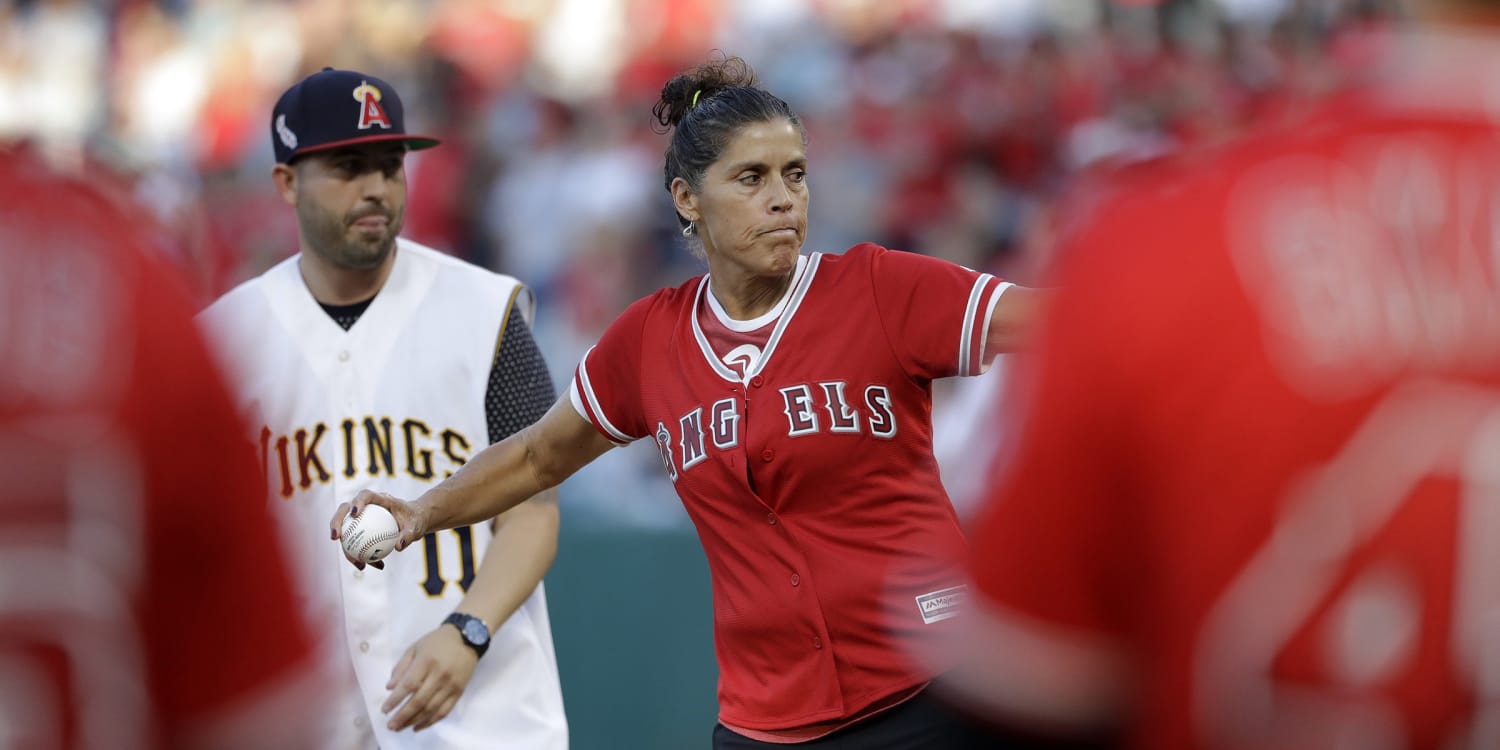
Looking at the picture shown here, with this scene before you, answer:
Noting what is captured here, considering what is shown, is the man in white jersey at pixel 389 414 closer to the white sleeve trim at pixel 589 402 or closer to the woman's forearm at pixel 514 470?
the woman's forearm at pixel 514 470

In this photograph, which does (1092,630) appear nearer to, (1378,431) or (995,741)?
(995,741)

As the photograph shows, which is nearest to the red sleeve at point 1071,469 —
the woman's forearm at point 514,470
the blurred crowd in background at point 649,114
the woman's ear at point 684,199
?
the woman's forearm at point 514,470

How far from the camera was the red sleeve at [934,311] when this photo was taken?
136 inches

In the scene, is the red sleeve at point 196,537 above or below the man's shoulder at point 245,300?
below

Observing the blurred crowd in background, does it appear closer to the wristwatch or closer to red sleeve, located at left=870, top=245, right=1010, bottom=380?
the wristwatch

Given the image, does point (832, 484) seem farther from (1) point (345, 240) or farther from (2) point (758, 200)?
(1) point (345, 240)

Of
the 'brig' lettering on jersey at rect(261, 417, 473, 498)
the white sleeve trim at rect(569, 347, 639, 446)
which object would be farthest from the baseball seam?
the 'brig' lettering on jersey at rect(261, 417, 473, 498)

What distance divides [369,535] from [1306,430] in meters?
2.48

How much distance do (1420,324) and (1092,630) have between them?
413 mm

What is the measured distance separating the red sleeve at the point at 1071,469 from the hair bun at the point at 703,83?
2593 millimetres

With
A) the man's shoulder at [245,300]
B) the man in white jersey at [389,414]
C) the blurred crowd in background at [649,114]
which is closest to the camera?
the man in white jersey at [389,414]

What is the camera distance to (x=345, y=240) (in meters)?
4.38

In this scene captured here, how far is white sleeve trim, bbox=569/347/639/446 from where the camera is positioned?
153 inches

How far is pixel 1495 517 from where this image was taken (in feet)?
4.53
